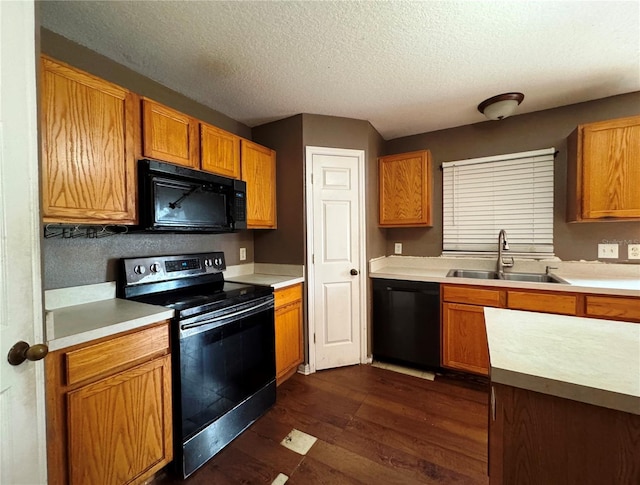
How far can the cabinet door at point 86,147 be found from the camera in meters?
1.20

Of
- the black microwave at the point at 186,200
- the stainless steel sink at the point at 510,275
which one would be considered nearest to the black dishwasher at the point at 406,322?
the stainless steel sink at the point at 510,275

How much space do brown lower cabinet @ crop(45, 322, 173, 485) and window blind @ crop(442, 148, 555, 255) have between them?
109 inches

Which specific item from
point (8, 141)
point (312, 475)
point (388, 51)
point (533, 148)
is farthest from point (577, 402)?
point (533, 148)

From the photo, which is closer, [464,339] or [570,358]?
[570,358]

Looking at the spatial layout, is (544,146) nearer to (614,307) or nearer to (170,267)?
(614,307)

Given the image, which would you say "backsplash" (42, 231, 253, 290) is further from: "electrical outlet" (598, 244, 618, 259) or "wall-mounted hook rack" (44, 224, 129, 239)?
"electrical outlet" (598, 244, 618, 259)

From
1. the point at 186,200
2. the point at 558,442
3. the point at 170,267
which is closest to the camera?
the point at 558,442

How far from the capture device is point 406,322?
2486mm

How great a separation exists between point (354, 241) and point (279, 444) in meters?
1.67

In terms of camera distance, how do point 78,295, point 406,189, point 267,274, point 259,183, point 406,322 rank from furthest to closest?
point 406,189
point 267,274
point 406,322
point 259,183
point 78,295

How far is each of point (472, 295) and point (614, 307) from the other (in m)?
0.83

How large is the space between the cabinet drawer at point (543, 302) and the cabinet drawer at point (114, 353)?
241 cm

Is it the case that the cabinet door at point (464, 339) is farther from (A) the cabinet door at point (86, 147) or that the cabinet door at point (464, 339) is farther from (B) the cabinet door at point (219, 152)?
(A) the cabinet door at point (86, 147)

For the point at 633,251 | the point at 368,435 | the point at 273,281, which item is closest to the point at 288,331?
the point at 273,281
